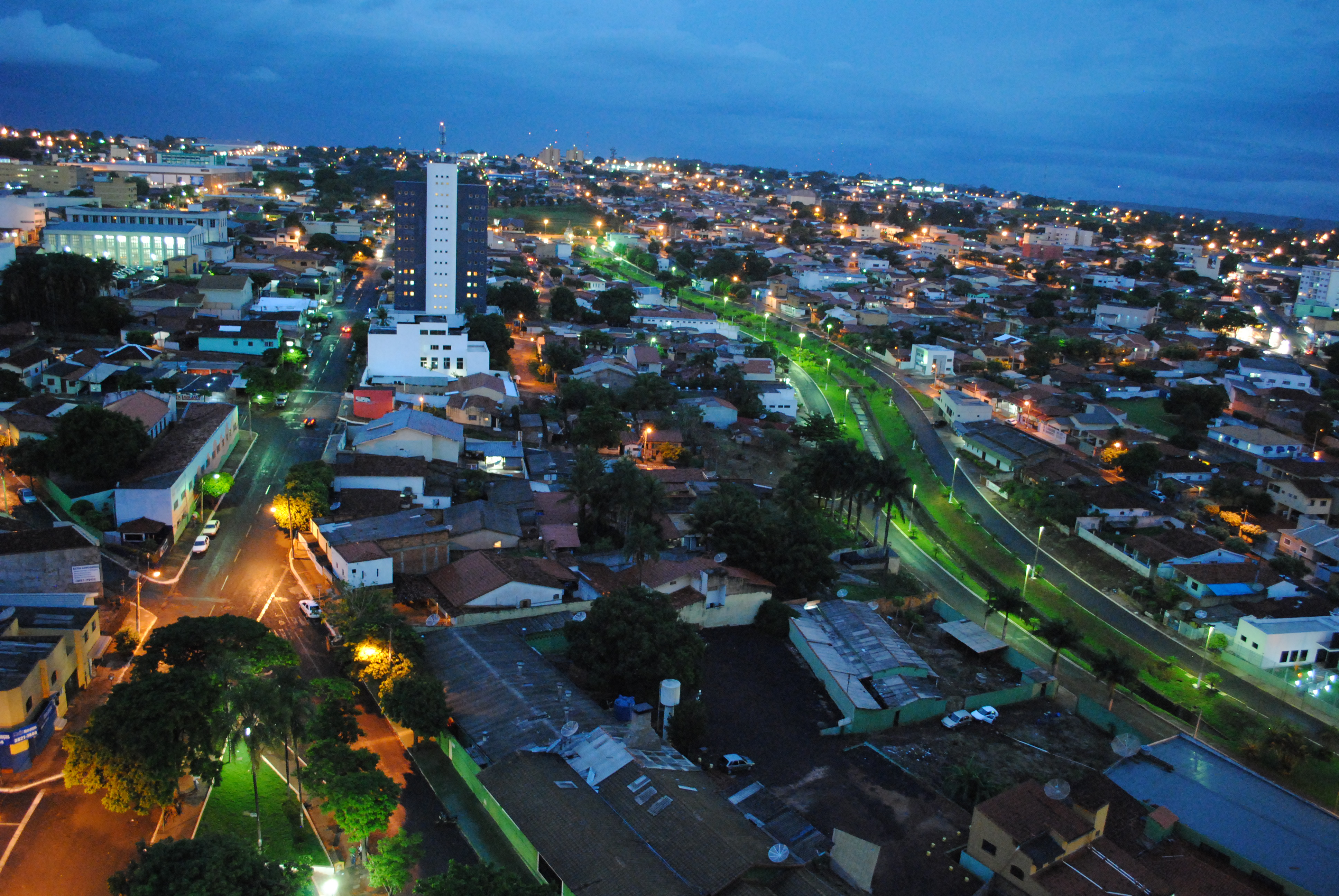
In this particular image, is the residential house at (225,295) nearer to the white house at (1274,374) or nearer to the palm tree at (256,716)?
the palm tree at (256,716)

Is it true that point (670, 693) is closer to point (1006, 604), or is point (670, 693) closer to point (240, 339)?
point (1006, 604)

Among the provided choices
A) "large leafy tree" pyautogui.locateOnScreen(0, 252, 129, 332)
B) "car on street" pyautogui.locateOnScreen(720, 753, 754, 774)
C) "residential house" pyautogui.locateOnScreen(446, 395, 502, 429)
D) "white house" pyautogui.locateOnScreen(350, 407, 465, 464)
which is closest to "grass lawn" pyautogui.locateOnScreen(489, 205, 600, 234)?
"large leafy tree" pyautogui.locateOnScreen(0, 252, 129, 332)

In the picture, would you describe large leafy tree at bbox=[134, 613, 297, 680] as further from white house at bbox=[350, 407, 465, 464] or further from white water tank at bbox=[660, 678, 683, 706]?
white house at bbox=[350, 407, 465, 464]

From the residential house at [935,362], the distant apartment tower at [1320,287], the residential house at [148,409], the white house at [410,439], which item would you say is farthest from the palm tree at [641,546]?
the distant apartment tower at [1320,287]

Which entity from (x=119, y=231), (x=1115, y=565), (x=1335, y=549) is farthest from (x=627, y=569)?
(x=119, y=231)

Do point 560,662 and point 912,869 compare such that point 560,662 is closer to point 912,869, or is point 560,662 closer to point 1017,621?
point 912,869

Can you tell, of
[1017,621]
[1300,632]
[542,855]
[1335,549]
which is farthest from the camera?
[1335,549]
